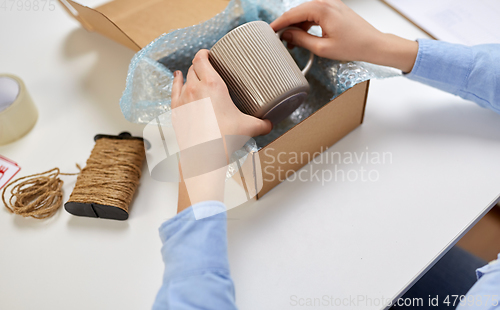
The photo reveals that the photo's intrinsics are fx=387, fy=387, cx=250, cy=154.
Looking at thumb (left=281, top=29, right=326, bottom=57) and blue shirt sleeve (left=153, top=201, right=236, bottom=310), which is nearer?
blue shirt sleeve (left=153, top=201, right=236, bottom=310)

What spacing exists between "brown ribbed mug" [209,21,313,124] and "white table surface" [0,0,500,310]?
13 cm

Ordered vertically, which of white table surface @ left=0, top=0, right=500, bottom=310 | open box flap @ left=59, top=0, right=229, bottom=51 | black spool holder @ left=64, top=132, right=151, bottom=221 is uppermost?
open box flap @ left=59, top=0, right=229, bottom=51

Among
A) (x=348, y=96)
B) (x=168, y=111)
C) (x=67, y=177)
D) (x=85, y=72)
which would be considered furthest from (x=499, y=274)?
(x=85, y=72)

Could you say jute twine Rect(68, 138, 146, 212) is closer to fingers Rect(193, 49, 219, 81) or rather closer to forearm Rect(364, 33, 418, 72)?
fingers Rect(193, 49, 219, 81)

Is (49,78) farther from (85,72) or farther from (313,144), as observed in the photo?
(313,144)

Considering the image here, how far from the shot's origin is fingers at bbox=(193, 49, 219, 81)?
1.63 feet

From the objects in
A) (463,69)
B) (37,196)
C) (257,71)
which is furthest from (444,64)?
(37,196)

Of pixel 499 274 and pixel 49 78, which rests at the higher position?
pixel 49 78

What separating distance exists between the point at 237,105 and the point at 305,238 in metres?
0.20

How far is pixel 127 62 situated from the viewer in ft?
2.29

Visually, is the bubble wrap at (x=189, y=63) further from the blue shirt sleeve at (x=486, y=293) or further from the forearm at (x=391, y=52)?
the blue shirt sleeve at (x=486, y=293)

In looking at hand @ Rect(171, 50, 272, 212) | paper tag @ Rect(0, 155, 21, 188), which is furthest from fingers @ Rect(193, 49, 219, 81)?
paper tag @ Rect(0, 155, 21, 188)

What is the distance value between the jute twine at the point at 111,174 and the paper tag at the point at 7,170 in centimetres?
13

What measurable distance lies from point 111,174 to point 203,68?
0.19 metres
